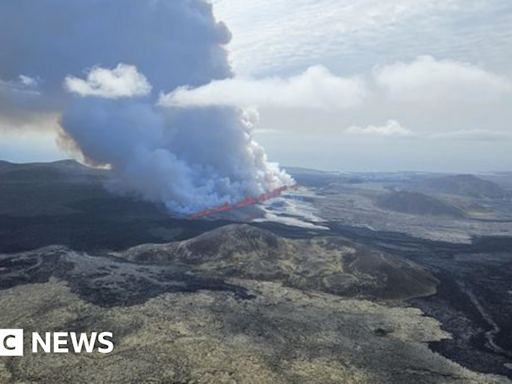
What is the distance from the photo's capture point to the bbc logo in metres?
50.4

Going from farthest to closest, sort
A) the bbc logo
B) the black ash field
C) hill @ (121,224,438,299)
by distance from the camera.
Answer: hill @ (121,224,438,299) → the bbc logo → the black ash field

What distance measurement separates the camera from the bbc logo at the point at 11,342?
165 ft

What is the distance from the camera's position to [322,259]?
9431 cm

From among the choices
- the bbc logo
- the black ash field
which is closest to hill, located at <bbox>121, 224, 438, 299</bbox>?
the black ash field

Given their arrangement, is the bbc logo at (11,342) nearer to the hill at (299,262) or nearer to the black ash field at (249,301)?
the black ash field at (249,301)

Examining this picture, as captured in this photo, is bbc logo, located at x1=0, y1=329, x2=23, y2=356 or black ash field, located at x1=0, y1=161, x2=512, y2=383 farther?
bbc logo, located at x1=0, y1=329, x2=23, y2=356

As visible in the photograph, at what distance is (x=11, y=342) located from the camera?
52969 millimetres

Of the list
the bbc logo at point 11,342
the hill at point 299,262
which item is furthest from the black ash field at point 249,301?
the bbc logo at point 11,342

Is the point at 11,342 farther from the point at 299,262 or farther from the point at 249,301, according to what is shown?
the point at 299,262

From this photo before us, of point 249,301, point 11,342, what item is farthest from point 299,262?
point 11,342

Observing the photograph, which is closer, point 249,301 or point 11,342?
point 11,342

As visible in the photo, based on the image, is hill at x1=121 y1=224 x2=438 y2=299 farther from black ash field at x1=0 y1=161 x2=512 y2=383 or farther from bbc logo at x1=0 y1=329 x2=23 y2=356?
bbc logo at x1=0 y1=329 x2=23 y2=356

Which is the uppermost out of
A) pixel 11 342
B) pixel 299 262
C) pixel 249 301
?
pixel 299 262

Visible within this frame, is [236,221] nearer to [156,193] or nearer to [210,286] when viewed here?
[156,193]
